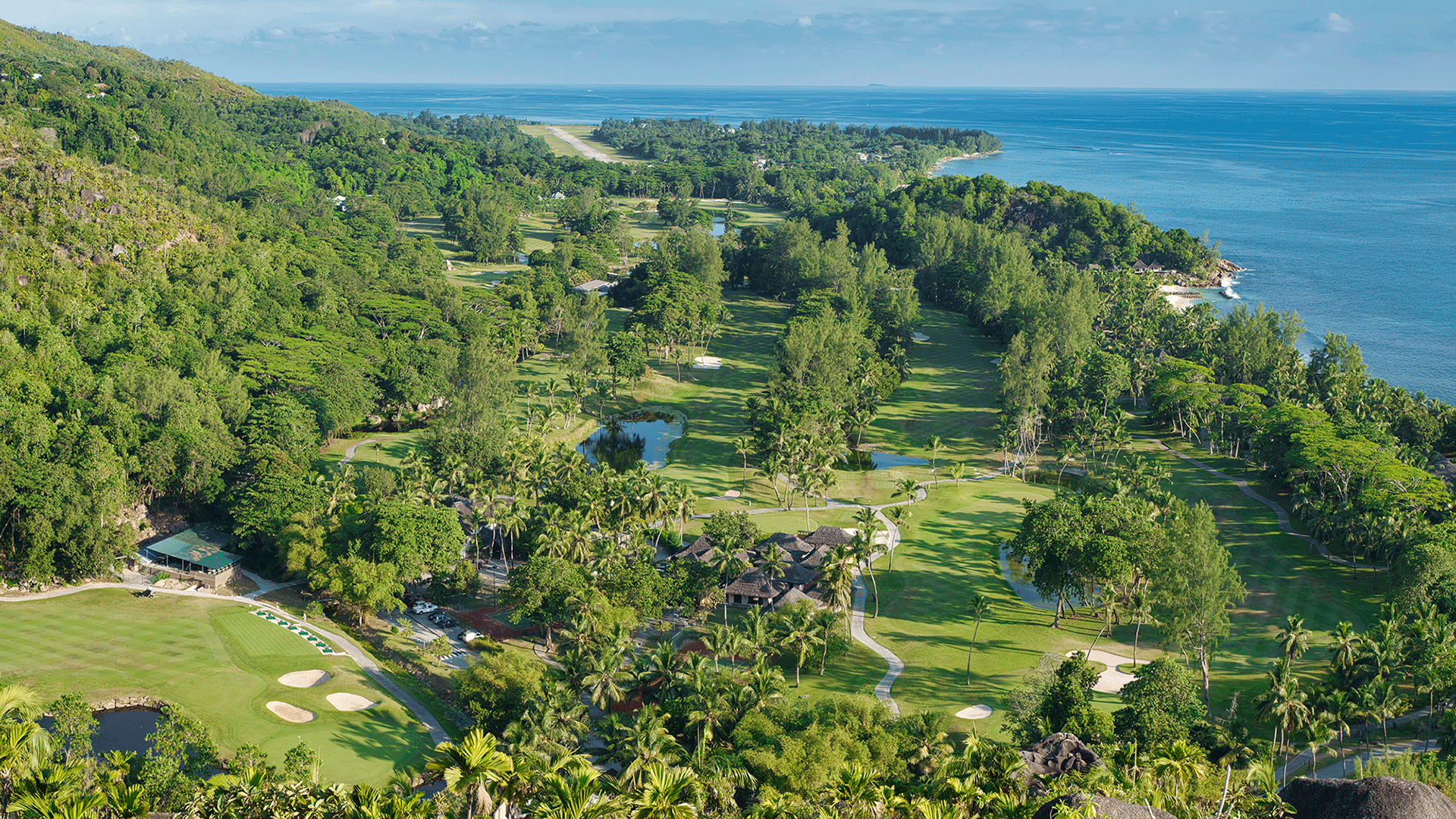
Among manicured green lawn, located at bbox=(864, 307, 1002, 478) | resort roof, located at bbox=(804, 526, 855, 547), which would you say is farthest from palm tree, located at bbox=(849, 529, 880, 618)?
manicured green lawn, located at bbox=(864, 307, 1002, 478)

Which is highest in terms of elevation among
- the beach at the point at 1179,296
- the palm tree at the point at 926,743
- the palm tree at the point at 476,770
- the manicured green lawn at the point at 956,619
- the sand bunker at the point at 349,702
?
the beach at the point at 1179,296

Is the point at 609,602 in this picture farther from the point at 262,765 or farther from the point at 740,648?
the point at 262,765

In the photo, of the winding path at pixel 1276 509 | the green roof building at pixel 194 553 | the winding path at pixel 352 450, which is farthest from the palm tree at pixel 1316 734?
the winding path at pixel 352 450

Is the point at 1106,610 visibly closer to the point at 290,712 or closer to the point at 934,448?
the point at 934,448

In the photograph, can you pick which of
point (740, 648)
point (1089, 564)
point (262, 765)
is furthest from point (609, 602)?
point (1089, 564)

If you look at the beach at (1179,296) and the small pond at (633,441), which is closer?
the small pond at (633,441)

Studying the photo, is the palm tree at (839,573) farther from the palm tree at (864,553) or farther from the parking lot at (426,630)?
the parking lot at (426,630)

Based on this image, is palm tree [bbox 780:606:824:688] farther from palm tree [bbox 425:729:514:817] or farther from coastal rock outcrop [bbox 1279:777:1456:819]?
palm tree [bbox 425:729:514:817]
